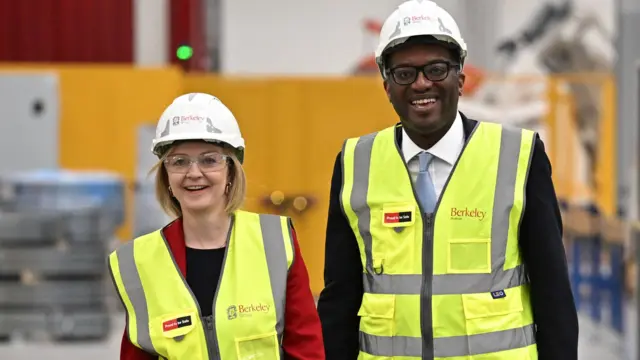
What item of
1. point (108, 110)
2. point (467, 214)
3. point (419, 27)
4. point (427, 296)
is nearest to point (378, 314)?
point (427, 296)

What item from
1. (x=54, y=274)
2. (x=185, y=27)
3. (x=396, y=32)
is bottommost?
(x=54, y=274)

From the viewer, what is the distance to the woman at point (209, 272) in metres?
2.68

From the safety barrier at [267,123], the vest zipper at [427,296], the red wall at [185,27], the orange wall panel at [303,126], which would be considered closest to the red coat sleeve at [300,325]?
the vest zipper at [427,296]

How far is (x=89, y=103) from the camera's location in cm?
1357

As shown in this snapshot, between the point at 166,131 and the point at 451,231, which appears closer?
the point at 166,131

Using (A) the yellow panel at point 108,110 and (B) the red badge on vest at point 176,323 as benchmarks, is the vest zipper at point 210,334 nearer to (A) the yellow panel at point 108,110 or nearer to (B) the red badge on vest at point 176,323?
(B) the red badge on vest at point 176,323

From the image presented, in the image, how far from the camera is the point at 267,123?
1274 cm

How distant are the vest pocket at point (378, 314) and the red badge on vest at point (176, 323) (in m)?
0.54

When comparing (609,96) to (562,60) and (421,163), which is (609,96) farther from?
(421,163)

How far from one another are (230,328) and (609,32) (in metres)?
18.9

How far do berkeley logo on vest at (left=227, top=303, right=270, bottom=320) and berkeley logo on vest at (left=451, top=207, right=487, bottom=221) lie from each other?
0.56 meters

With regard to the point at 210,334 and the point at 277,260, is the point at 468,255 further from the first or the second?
the point at 210,334

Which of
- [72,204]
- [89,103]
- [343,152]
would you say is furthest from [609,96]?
[343,152]

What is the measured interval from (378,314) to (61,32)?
14623 millimetres
